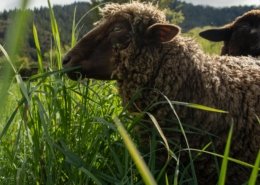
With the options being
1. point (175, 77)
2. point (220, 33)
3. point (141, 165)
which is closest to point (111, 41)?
point (175, 77)

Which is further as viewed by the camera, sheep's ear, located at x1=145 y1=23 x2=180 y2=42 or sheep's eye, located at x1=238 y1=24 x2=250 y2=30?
sheep's eye, located at x1=238 y1=24 x2=250 y2=30

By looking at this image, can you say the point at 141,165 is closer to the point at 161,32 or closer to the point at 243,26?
the point at 161,32

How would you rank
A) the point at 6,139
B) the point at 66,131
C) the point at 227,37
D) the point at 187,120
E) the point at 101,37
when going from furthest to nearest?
1. the point at 227,37
2. the point at 6,139
3. the point at 101,37
4. the point at 187,120
5. the point at 66,131

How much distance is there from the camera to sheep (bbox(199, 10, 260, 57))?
508 centimetres

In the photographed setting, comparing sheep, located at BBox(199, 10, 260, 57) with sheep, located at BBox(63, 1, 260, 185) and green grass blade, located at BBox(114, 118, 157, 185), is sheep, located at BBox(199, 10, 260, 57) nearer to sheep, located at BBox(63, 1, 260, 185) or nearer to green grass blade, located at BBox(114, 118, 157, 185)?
sheep, located at BBox(63, 1, 260, 185)

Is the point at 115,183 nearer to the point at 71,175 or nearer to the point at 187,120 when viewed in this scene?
the point at 71,175

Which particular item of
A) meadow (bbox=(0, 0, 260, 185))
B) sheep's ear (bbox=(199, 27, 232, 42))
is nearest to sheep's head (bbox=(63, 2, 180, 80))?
meadow (bbox=(0, 0, 260, 185))

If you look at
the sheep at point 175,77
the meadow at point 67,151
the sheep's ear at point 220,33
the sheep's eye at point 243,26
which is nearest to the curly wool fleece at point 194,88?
the sheep at point 175,77

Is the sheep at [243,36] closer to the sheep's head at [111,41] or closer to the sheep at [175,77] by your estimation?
the sheep at [175,77]

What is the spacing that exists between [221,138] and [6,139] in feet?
5.32

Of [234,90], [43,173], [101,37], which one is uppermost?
[101,37]

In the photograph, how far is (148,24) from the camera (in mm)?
2516

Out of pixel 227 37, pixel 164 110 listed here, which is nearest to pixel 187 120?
pixel 164 110

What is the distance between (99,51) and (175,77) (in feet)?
1.88
